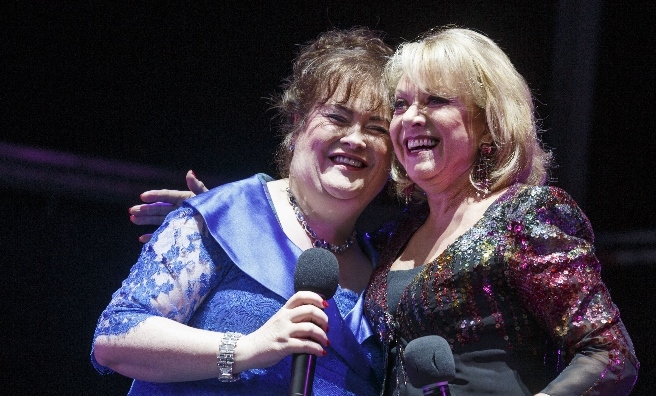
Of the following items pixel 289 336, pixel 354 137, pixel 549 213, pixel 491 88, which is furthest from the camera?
pixel 354 137

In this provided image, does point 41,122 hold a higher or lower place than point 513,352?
higher

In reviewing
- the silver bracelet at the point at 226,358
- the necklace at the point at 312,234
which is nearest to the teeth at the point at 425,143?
the necklace at the point at 312,234

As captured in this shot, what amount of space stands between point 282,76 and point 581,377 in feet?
4.75

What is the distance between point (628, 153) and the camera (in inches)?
94.3

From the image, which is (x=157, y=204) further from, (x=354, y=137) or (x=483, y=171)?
(x=483, y=171)

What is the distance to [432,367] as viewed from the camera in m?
1.32

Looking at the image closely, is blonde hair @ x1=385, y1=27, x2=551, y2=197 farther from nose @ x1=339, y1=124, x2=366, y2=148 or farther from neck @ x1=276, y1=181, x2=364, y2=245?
neck @ x1=276, y1=181, x2=364, y2=245

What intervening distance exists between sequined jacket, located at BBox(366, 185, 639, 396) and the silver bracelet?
0.37 m

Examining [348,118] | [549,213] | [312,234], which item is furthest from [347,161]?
[549,213]

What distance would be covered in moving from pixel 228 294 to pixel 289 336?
17.9 inches

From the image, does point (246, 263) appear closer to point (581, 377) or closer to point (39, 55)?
point (581, 377)

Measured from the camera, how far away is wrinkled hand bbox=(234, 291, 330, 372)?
145cm

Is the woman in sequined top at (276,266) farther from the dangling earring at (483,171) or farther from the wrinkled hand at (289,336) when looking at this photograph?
the dangling earring at (483,171)

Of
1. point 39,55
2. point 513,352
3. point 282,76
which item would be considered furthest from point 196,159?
point 513,352
